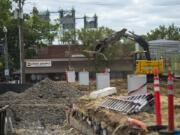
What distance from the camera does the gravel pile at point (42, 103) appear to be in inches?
1121

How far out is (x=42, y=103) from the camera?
32.5m

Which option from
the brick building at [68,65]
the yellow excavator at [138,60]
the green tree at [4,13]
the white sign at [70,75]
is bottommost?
the brick building at [68,65]

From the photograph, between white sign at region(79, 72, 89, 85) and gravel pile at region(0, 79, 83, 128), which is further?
white sign at region(79, 72, 89, 85)

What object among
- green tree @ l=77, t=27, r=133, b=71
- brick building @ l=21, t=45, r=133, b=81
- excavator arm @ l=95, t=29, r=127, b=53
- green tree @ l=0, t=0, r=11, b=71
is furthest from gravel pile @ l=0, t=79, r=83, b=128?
green tree @ l=77, t=27, r=133, b=71

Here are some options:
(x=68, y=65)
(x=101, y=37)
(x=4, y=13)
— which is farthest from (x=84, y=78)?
(x=68, y=65)

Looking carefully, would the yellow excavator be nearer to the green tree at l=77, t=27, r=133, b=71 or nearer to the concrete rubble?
the concrete rubble

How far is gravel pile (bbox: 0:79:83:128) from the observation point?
2847 cm

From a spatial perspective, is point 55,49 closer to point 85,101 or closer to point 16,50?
point 16,50

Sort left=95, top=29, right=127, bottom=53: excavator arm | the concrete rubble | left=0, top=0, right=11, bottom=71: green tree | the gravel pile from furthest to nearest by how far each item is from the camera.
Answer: left=0, top=0, right=11, bottom=71: green tree < left=95, top=29, right=127, bottom=53: excavator arm < the gravel pile < the concrete rubble

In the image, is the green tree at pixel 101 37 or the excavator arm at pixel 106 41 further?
the green tree at pixel 101 37

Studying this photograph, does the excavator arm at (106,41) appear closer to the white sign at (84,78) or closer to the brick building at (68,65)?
the white sign at (84,78)

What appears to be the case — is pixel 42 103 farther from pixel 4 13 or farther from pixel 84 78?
pixel 4 13

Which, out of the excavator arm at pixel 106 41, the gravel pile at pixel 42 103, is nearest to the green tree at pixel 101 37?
the excavator arm at pixel 106 41

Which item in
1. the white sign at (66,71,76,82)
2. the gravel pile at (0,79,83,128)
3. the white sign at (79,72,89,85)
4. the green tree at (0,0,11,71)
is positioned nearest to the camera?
→ the gravel pile at (0,79,83,128)
